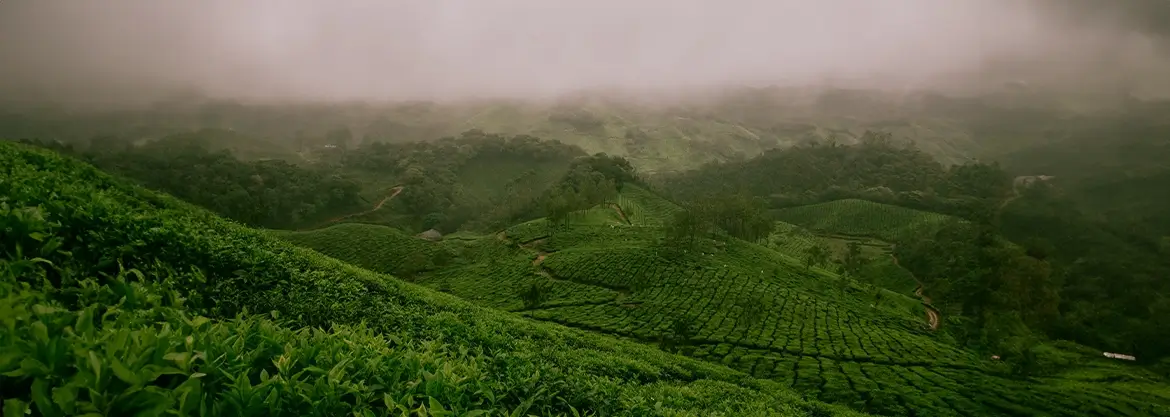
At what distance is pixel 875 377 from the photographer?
37031 mm

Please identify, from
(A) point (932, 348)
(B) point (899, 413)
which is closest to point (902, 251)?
(A) point (932, 348)

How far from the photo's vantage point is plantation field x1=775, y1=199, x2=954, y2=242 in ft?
407

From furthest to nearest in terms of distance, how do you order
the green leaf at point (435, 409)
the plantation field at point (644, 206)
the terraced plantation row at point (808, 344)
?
the plantation field at point (644, 206)
the terraced plantation row at point (808, 344)
the green leaf at point (435, 409)

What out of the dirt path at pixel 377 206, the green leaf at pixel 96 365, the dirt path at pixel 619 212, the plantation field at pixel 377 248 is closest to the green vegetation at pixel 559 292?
the green leaf at pixel 96 365

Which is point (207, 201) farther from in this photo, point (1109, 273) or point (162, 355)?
point (1109, 273)

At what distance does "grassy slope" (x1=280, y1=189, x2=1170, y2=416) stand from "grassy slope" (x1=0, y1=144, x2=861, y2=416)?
25138 mm

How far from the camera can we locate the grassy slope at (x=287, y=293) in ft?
18.0

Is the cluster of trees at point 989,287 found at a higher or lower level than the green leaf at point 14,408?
lower

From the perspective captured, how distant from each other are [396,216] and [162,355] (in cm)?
12814

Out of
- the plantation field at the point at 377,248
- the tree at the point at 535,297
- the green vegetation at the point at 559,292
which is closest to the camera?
the green vegetation at the point at 559,292

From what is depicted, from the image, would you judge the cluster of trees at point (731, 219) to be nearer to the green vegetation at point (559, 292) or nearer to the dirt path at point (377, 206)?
the green vegetation at point (559, 292)

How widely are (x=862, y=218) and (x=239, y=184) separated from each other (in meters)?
146

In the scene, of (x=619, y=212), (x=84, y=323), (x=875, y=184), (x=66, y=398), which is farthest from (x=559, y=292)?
(x=875, y=184)

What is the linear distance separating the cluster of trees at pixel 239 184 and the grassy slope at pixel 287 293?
316 feet
